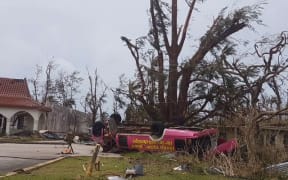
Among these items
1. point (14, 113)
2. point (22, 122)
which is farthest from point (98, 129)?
point (22, 122)

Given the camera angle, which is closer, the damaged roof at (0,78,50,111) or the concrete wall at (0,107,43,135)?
the concrete wall at (0,107,43,135)

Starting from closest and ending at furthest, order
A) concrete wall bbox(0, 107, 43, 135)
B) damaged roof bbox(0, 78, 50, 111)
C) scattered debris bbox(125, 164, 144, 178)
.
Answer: scattered debris bbox(125, 164, 144, 178) → concrete wall bbox(0, 107, 43, 135) → damaged roof bbox(0, 78, 50, 111)

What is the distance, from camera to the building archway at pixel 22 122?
176 feet

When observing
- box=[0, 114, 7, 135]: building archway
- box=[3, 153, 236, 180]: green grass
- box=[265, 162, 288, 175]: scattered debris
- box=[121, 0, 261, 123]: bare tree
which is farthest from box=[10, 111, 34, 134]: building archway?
box=[265, 162, 288, 175]: scattered debris

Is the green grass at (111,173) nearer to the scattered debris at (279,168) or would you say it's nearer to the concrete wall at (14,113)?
the scattered debris at (279,168)

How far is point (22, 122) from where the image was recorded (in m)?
56.3

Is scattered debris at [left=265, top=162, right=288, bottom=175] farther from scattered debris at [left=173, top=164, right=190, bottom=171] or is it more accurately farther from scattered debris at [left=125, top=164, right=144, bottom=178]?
scattered debris at [left=125, top=164, right=144, bottom=178]

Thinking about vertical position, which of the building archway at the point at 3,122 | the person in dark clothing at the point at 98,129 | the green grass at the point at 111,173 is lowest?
the green grass at the point at 111,173

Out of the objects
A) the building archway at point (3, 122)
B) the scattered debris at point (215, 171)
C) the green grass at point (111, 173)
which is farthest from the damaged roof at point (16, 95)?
the scattered debris at point (215, 171)

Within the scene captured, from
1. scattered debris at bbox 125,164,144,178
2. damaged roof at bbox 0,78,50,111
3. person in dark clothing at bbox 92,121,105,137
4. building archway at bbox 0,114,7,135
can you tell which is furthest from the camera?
building archway at bbox 0,114,7,135

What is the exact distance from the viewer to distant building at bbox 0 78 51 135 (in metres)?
51.8

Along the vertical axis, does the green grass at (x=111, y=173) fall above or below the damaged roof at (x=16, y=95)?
below

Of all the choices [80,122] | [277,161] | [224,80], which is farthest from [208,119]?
[80,122]

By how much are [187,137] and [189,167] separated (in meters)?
7.22
